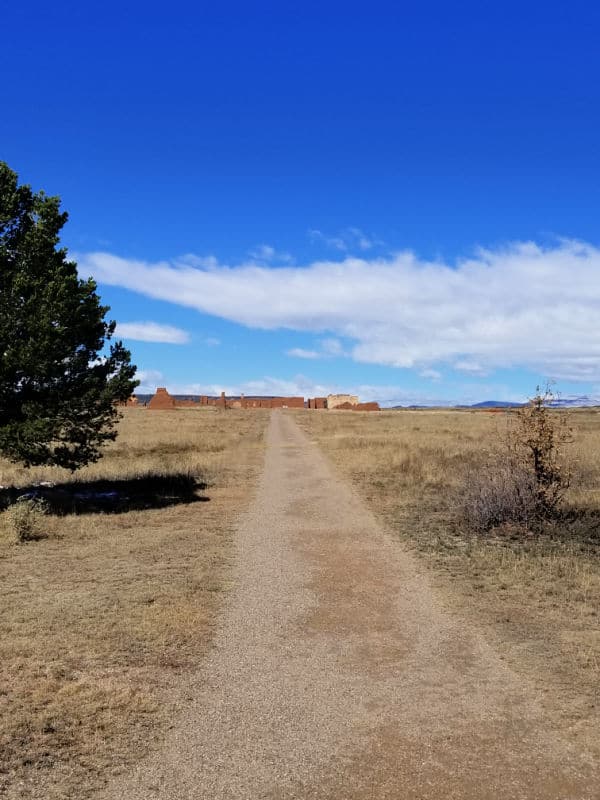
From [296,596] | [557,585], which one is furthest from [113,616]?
[557,585]

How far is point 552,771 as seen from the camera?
4188 mm

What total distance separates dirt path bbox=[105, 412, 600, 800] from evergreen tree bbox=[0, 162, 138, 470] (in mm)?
7078

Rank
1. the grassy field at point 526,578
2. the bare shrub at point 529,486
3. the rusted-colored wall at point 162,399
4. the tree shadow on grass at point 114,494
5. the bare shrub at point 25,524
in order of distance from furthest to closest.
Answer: the rusted-colored wall at point 162,399 → the tree shadow on grass at point 114,494 → the bare shrub at point 529,486 → the bare shrub at point 25,524 → the grassy field at point 526,578

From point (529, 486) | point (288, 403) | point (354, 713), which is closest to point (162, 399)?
point (288, 403)

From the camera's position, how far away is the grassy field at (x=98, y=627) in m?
4.43

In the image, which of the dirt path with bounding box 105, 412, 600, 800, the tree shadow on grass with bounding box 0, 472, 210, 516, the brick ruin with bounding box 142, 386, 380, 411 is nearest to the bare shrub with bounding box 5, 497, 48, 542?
the tree shadow on grass with bounding box 0, 472, 210, 516

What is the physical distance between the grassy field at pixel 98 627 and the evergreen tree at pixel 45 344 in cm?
182

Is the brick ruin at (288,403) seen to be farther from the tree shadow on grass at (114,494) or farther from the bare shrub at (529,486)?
the bare shrub at (529,486)

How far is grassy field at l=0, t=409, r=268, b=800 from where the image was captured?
4434 millimetres

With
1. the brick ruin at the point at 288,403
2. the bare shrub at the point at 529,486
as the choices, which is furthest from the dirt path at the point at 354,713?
the brick ruin at the point at 288,403

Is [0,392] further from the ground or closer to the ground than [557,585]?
further from the ground

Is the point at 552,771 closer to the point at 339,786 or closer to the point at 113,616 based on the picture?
the point at 339,786

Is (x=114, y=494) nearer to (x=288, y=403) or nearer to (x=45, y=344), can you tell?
(x=45, y=344)

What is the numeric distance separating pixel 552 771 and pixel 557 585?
4770mm
